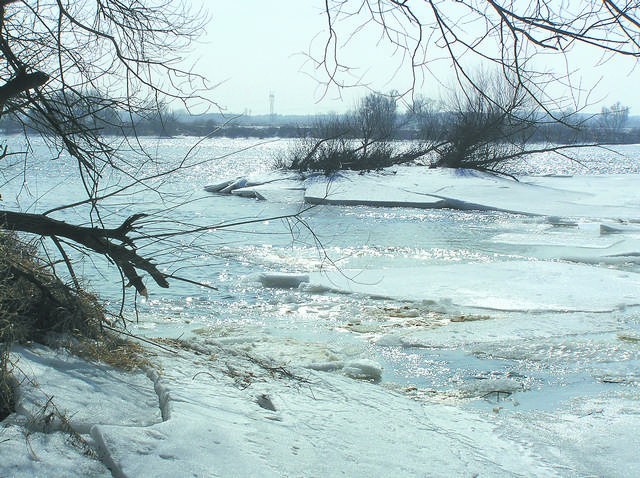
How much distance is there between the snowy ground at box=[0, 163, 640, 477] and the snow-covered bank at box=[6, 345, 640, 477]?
0.01 metres

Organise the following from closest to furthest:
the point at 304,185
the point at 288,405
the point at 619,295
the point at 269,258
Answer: the point at 288,405 → the point at 619,295 → the point at 269,258 → the point at 304,185

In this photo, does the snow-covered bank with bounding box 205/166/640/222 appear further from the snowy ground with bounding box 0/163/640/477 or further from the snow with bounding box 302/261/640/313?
the snowy ground with bounding box 0/163/640/477

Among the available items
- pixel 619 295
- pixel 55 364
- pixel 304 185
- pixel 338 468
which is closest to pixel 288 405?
pixel 338 468

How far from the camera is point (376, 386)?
5.11 metres

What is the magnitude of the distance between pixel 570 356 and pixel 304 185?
1692 centimetres

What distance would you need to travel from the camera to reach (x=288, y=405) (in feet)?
12.8

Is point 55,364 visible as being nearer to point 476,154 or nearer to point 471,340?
point 471,340

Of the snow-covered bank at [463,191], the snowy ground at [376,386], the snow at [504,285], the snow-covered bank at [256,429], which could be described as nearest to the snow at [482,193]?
the snow-covered bank at [463,191]

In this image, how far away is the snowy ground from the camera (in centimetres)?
295

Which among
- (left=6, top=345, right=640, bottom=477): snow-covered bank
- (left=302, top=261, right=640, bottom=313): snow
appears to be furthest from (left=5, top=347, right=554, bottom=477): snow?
(left=302, top=261, right=640, bottom=313): snow

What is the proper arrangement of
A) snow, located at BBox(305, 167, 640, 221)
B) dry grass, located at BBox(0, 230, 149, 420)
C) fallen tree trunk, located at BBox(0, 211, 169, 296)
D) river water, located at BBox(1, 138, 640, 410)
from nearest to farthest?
dry grass, located at BBox(0, 230, 149, 420) < fallen tree trunk, located at BBox(0, 211, 169, 296) < river water, located at BBox(1, 138, 640, 410) < snow, located at BBox(305, 167, 640, 221)

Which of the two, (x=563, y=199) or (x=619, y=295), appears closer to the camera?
(x=619, y=295)

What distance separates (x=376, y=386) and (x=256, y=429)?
1898mm

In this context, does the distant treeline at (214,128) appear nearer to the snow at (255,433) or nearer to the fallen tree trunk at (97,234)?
the fallen tree trunk at (97,234)
